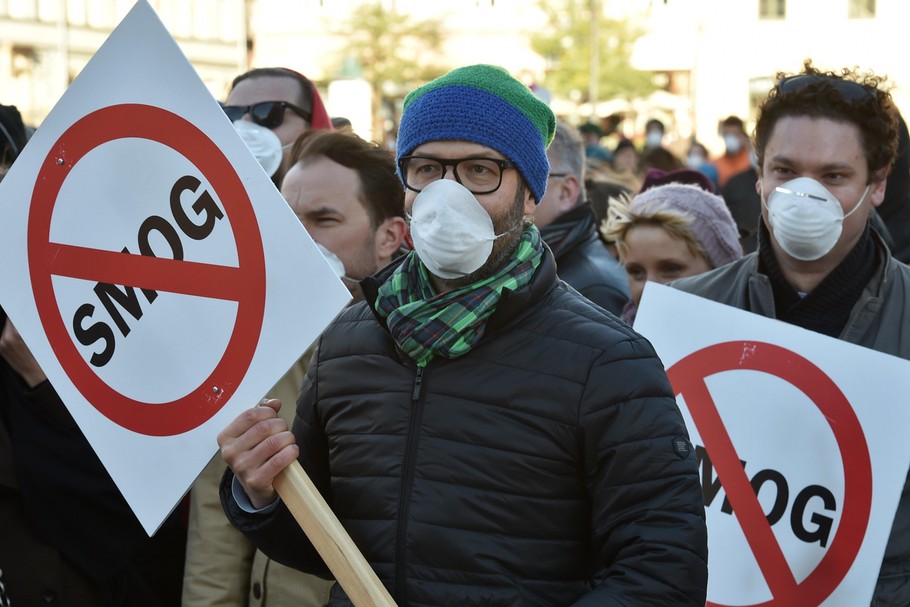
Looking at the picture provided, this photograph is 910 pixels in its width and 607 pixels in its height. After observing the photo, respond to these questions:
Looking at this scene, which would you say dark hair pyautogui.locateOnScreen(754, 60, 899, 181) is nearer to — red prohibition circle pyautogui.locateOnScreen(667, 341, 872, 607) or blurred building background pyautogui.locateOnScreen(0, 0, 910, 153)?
red prohibition circle pyautogui.locateOnScreen(667, 341, 872, 607)

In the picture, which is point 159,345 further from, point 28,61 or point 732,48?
point 732,48

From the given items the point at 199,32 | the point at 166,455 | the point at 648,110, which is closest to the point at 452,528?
the point at 166,455

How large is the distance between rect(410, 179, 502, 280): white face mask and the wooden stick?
47 cm

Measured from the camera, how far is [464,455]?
2199 millimetres

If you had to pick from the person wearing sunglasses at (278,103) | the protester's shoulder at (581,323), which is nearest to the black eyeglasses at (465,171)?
the protester's shoulder at (581,323)

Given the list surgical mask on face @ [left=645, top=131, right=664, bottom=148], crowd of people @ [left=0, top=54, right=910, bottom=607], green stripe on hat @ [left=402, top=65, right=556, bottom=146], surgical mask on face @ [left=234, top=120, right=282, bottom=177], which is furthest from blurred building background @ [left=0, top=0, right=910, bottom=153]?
green stripe on hat @ [left=402, top=65, right=556, bottom=146]

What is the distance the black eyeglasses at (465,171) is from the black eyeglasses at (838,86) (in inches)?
49.5

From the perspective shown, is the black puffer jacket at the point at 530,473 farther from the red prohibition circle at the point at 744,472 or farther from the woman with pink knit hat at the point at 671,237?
the woman with pink knit hat at the point at 671,237

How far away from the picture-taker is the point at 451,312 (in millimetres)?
2236

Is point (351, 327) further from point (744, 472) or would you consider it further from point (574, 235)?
point (574, 235)

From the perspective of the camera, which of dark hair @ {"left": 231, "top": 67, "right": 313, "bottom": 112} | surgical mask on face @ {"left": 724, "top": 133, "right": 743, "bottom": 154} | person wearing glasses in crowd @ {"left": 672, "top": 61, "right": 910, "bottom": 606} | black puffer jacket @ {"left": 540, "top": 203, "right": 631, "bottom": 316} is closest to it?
person wearing glasses in crowd @ {"left": 672, "top": 61, "right": 910, "bottom": 606}

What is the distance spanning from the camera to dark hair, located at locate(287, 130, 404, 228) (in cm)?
363

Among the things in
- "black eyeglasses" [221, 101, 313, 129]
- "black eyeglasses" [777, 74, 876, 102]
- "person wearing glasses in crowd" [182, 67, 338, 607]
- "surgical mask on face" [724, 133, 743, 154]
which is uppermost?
"black eyeglasses" [777, 74, 876, 102]

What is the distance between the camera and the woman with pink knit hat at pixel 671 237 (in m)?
4.23
